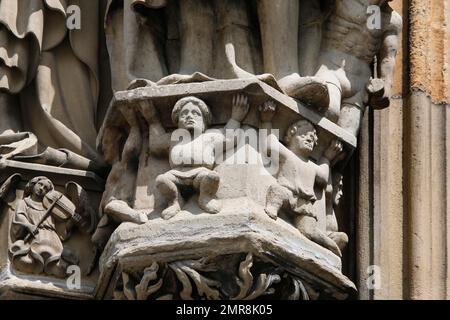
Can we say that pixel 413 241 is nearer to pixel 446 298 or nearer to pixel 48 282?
pixel 446 298

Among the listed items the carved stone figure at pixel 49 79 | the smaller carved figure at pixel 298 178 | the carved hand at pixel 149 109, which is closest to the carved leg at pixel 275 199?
the smaller carved figure at pixel 298 178

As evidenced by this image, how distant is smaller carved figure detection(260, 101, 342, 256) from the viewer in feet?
25.1

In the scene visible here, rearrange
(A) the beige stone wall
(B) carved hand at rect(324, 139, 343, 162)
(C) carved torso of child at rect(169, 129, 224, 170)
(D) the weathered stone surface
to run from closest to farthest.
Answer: (D) the weathered stone surface
(C) carved torso of child at rect(169, 129, 224, 170)
(B) carved hand at rect(324, 139, 343, 162)
(A) the beige stone wall

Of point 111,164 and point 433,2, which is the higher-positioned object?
point 433,2

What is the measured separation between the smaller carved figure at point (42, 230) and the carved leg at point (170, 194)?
1.33ft

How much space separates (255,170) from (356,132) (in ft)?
1.37

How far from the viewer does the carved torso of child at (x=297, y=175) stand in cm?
768

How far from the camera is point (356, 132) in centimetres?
796

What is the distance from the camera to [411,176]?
8219 mm

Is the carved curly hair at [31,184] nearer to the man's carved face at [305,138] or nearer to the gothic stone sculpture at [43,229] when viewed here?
the gothic stone sculpture at [43,229]

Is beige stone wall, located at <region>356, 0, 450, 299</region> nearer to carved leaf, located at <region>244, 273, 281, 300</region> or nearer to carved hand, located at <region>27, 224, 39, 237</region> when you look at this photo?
carved leaf, located at <region>244, 273, 281, 300</region>

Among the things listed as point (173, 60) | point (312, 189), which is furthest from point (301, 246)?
point (173, 60)

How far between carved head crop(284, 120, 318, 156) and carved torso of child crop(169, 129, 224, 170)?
7.2 inches

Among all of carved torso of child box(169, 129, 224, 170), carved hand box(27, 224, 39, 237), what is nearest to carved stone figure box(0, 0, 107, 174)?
carved hand box(27, 224, 39, 237)
